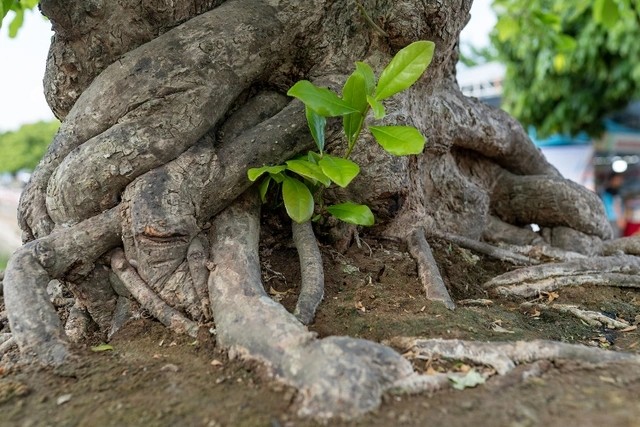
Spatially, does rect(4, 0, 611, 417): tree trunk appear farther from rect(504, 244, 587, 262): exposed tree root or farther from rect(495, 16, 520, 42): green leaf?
rect(495, 16, 520, 42): green leaf

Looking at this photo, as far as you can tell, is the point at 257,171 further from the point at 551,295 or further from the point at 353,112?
the point at 551,295

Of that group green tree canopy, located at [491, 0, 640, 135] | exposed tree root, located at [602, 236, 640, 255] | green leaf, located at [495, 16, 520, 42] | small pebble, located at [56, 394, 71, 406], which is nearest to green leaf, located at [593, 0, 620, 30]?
green leaf, located at [495, 16, 520, 42]

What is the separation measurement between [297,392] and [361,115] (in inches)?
31.8

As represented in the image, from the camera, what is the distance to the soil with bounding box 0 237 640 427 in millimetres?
974

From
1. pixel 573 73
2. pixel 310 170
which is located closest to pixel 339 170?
pixel 310 170

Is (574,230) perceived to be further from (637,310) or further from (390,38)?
(390,38)

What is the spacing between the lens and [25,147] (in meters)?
23.7

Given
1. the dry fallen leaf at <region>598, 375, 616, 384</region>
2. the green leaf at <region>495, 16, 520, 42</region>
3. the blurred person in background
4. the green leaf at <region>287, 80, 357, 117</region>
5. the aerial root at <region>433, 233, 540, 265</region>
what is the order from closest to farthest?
the dry fallen leaf at <region>598, 375, 616, 384</region>
the green leaf at <region>287, 80, 357, 117</region>
the aerial root at <region>433, 233, 540, 265</region>
the green leaf at <region>495, 16, 520, 42</region>
the blurred person in background

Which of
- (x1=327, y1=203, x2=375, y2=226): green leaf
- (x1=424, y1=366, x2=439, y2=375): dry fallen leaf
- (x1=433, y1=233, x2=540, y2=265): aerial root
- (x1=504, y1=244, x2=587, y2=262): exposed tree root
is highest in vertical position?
(x1=327, y1=203, x2=375, y2=226): green leaf

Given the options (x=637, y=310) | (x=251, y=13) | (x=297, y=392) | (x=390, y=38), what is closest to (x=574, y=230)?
(x=637, y=310)

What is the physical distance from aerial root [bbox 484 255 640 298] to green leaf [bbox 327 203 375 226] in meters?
0.61

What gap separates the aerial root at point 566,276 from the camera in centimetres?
189

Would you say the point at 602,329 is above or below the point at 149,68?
below

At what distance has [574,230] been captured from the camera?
8.97 feet
